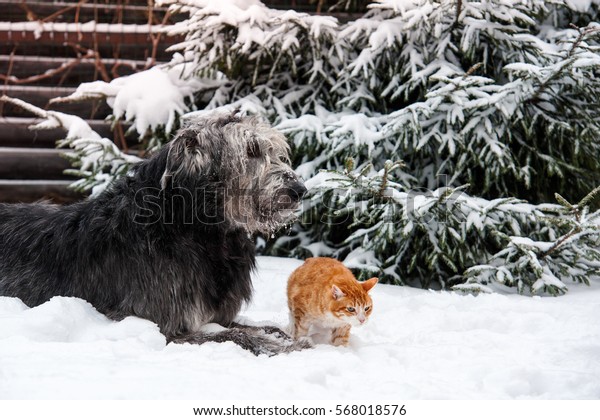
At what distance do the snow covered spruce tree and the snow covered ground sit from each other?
1.13 metres

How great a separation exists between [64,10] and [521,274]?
6.05m

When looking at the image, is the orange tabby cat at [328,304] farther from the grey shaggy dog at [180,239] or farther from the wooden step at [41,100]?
the wooden step at [41,100]

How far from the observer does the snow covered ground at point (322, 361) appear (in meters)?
2.33

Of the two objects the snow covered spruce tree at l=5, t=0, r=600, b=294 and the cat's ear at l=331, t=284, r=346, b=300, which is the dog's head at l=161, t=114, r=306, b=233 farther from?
the snow covered spruce tree at l=5, t=0, r=600, b=294

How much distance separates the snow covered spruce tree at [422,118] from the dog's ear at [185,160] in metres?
1.48

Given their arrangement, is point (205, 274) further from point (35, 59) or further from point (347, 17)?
point (35, 59)

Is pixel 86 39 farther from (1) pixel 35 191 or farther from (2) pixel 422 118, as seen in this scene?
(2) pixel 422 118

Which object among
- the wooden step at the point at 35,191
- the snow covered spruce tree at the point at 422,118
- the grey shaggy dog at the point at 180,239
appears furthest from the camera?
the wooden step at the point at 35,191

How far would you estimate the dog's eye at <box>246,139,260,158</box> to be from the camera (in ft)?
11.5

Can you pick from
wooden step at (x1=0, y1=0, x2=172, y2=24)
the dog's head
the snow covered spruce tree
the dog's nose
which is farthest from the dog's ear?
wooden step at (x1=0, y1=0, x2=172, y2=24)

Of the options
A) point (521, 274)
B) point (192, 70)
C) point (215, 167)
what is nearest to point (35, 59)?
point (192, 70)

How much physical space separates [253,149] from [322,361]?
1342mm

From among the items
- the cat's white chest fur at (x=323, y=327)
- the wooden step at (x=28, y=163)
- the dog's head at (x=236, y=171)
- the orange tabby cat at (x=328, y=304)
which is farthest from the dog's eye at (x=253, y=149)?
the wooden step at (x=28, y=163)

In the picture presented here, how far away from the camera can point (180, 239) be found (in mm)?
3330
